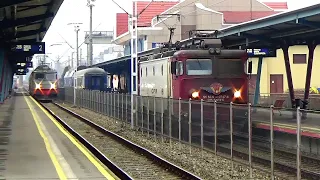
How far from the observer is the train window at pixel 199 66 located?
20344 millimetres

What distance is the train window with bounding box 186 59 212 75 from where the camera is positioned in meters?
20.3

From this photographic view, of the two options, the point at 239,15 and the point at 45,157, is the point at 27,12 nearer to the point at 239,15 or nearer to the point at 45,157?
the point at 45,157

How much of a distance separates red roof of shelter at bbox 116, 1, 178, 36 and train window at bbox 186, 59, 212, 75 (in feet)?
187

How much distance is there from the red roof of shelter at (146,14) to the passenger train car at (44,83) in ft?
68.0

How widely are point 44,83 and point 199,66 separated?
4132cm

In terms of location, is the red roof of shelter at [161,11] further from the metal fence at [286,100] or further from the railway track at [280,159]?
the railway track at [280,159]

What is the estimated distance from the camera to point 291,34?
24.7 metres

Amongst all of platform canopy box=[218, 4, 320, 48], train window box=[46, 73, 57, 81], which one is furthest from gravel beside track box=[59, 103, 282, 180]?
train window box=[46, 73, 57, 81]

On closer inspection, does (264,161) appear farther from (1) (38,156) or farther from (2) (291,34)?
(2) (291,34)

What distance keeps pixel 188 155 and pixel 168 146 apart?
256 centimetres

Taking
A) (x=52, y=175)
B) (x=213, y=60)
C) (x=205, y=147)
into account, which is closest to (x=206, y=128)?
(x=205, y=147)

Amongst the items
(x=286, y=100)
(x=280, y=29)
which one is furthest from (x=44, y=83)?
(x=280, y=29)

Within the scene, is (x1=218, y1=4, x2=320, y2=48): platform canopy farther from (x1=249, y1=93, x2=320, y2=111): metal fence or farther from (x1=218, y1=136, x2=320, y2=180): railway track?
(x1=218, y1=136, x2=320, y2=180): railway track

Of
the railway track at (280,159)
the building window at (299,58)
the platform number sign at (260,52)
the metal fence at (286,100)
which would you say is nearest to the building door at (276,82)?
A: the building window at (299,58)
